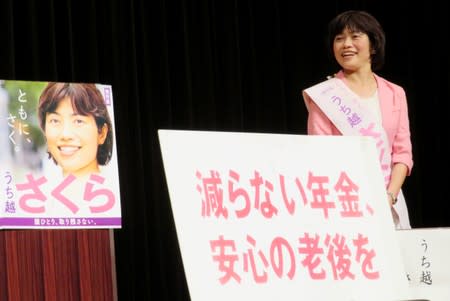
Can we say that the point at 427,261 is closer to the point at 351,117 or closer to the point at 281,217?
the point at 281,217

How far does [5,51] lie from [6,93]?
3.78 feet

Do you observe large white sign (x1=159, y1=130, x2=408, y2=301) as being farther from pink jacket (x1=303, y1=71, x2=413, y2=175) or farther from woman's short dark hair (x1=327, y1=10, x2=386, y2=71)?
woman's short dark hair (x1=327, y1=10, x2=386, y2=71)

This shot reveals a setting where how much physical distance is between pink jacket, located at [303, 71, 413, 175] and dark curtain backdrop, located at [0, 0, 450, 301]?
98 centimetres

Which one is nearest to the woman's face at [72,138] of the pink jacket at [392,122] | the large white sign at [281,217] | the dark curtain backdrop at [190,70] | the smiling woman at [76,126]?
the smiling woman at [76,126]

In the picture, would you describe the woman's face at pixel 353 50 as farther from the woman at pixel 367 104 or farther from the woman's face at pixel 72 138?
the woman's face at pixel 72 138

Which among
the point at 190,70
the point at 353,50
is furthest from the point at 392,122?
the point at 190,70

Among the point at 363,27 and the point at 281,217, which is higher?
the point at 363,27

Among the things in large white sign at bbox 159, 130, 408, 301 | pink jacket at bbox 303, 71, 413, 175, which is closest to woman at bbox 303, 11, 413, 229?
pink jacket at bbox 303, 71, 413, 175

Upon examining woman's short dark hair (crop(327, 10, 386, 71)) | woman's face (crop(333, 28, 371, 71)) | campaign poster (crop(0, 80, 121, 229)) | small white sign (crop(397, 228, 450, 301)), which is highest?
woman's short dark hair (crop(327, 10, 386, 71))

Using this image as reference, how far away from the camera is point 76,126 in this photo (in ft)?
7.36

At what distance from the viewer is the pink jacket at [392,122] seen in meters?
2.68

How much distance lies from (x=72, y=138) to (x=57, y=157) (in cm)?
6

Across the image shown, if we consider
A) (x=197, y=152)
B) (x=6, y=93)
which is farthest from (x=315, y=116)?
→ (x=197, y=152)

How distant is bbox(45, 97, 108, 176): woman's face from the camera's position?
2.19m
